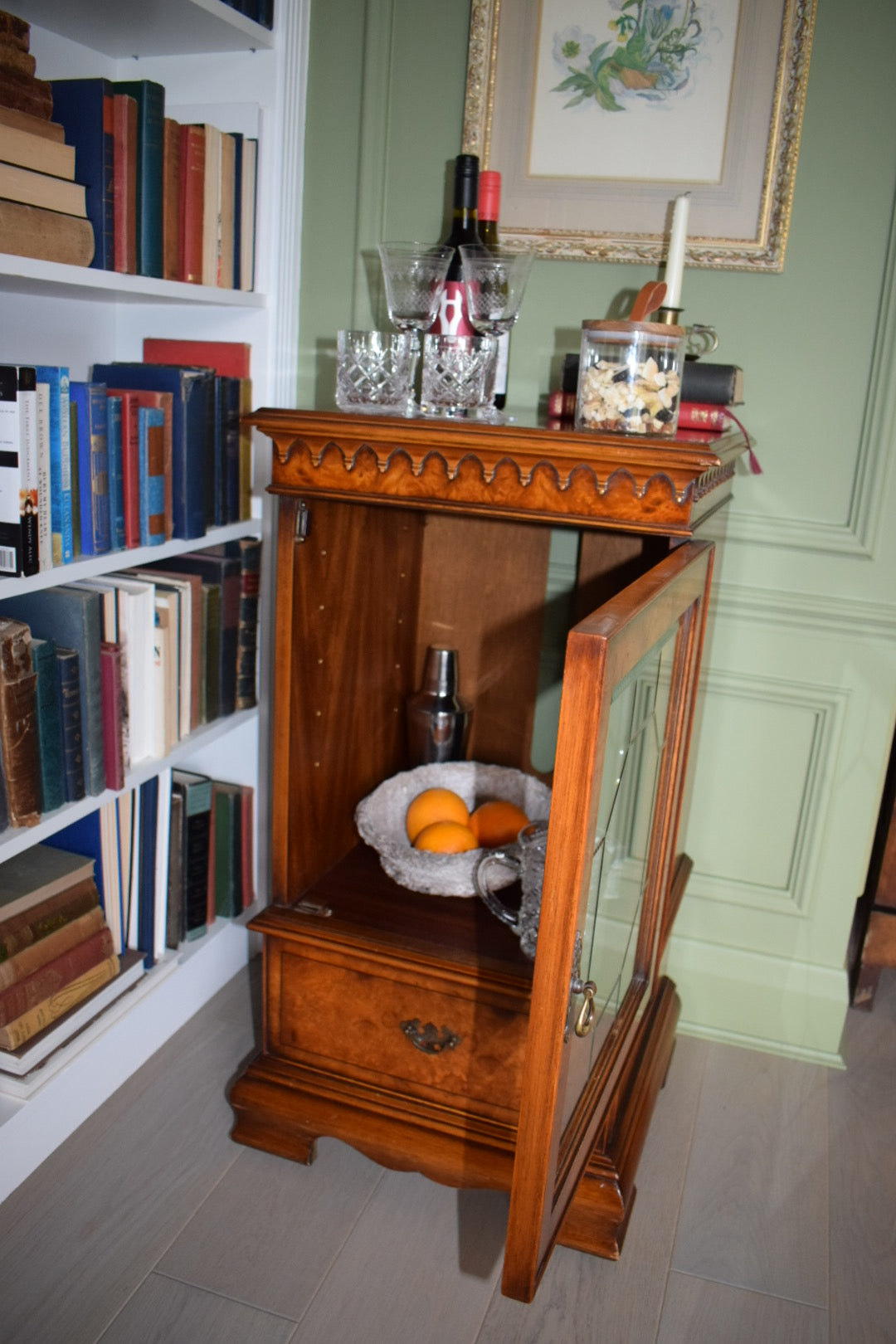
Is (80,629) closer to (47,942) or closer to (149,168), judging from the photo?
(47,942)

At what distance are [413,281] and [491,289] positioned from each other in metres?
0.10

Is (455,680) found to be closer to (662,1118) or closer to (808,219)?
(662,1118)

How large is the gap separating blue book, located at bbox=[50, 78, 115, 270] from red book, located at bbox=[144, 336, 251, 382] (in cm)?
37

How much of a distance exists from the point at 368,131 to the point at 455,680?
88 centimetres

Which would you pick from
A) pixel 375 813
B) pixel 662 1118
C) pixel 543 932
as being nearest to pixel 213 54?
pixel 375 813

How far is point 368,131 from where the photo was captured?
1.69m

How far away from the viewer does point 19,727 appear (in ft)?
4.32

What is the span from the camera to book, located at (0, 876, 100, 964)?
54.8 inches

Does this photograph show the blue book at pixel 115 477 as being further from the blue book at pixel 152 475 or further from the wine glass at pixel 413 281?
the wine glass at pixel 413 281

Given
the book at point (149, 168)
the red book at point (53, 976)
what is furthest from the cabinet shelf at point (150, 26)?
the red book at point (53, 976)

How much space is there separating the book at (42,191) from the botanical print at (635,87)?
0.69m

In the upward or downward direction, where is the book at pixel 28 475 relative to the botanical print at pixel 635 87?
downward

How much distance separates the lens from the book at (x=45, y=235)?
122cm

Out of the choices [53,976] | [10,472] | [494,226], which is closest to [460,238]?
[494,226]
